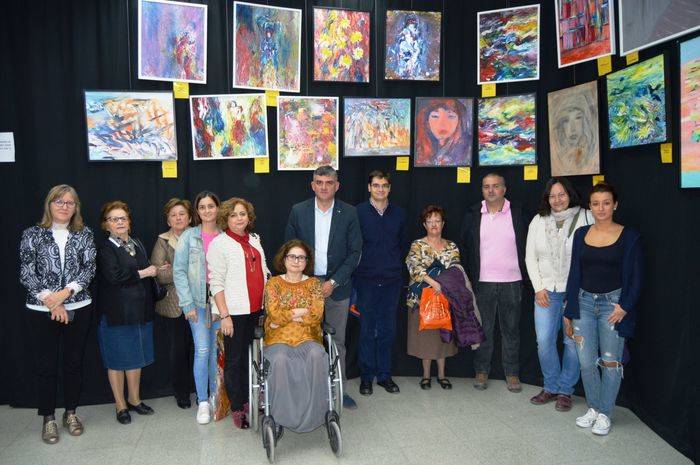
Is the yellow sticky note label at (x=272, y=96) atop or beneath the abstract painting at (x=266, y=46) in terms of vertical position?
beneath

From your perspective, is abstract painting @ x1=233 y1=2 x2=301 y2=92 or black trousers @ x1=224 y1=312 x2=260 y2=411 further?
abstract painting @ x1=233 y1=2 x2=301 y2=92

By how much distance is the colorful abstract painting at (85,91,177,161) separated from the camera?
12.3ft

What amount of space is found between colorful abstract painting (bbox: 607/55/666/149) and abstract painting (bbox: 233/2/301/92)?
240cm

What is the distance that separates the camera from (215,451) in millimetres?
3055

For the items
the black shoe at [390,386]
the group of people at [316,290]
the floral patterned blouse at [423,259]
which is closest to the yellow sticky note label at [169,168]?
the group of people at [316,290]

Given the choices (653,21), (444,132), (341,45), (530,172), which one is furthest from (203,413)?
(653,21)

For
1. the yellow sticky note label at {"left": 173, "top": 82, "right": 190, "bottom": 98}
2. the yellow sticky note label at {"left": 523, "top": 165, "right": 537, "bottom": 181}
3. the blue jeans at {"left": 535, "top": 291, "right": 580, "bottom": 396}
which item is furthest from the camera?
the yellow sticky note label at {"left": 523, "top": 165, "right": 537, "bottom": 181}

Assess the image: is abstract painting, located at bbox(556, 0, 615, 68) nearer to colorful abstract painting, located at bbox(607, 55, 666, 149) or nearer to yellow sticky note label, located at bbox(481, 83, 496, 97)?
colorful abstract painting, located at bbox(607, 55, 666, 149)

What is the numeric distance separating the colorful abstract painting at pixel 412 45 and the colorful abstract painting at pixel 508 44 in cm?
39

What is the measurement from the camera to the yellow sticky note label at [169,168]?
3943 millimetres

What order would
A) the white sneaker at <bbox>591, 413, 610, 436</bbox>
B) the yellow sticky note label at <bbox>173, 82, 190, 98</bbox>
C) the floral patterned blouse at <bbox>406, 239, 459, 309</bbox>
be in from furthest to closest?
the floral patterned blouse at <bbox>406, 239, 459, 309</bbox> → the yellow sticky note label at <bbox>173, 82, 190, 98</bbox> → the white sneaker at <bbox>591, 413, 610, 436</bbox>

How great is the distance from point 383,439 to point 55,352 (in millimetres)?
2190

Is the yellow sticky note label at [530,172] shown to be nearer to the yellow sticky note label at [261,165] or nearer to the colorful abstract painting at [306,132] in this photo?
the colorful abstract painting at [306,132]

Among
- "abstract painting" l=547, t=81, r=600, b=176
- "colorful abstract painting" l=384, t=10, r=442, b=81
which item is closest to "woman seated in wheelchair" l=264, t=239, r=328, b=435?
"colorful abstract painting" l=384, t=10, r=442, b=81
